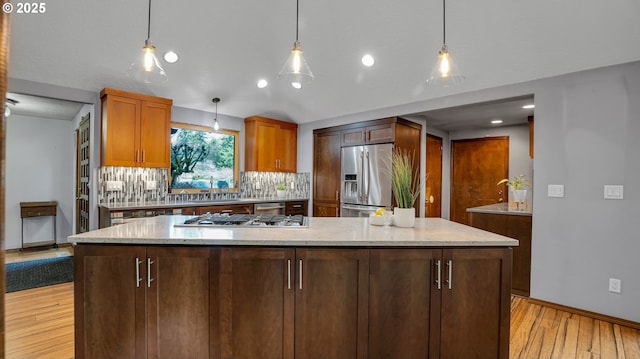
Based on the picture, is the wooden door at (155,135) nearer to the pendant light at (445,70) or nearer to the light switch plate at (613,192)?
the pendant light at (445,70)

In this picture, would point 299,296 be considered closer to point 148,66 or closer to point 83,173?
point 148,66

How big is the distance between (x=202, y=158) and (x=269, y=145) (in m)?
1.18

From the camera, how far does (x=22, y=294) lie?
3.28 m

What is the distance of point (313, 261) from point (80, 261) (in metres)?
1.34

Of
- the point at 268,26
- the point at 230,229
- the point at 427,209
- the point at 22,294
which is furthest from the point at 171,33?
the point at 427,209

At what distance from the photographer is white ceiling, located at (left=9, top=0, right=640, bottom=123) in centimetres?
268

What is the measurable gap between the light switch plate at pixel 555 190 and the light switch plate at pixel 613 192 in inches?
12.8

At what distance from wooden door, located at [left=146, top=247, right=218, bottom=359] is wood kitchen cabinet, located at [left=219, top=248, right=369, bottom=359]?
103 millimetres

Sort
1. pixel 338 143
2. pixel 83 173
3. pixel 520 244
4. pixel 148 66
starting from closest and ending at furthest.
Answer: pixel 148 66 → pixel 520 244 → pixel 83 173 → pixel 338 143

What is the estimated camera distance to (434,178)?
5.96m

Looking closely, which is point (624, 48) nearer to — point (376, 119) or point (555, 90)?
point (555, 90)

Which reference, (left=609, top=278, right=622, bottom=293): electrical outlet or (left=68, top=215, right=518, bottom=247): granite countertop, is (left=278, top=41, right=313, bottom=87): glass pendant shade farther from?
(left=609, top=278, right=622, bottom=293): electrical outlet

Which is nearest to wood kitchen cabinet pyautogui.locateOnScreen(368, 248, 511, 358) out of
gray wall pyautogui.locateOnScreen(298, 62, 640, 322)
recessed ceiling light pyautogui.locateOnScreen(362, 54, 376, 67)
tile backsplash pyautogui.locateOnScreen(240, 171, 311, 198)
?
gray wall pyautogui.locateOnScreen(298, 62, 640, 322)

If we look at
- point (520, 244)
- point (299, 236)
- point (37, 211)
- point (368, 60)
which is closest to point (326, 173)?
point (368, 60)
